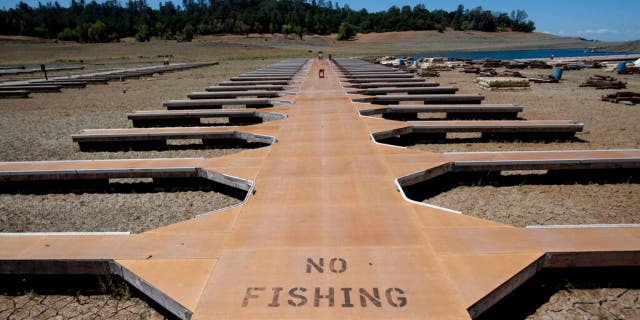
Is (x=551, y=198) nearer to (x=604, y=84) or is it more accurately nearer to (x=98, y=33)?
(x=604, y=84)

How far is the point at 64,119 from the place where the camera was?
12297mm

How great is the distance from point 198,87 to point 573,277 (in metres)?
20.7

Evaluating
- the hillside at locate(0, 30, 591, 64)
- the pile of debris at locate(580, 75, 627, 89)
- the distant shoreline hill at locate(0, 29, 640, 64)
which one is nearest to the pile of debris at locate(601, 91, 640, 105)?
the pile of debris at locate(580, 75, 627, 89)

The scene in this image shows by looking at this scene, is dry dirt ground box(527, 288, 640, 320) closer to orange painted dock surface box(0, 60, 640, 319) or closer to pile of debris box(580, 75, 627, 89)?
orange painted dock surface box(0, 60, 640, 319)

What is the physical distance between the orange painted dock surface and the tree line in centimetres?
11319

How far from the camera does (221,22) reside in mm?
137625

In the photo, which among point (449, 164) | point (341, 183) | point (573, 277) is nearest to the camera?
point (573, 277)

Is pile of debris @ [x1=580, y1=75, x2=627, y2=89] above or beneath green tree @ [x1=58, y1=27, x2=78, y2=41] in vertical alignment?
beneath

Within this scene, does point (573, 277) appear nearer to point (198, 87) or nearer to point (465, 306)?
point (465, 306)

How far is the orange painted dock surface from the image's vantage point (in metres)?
2.78

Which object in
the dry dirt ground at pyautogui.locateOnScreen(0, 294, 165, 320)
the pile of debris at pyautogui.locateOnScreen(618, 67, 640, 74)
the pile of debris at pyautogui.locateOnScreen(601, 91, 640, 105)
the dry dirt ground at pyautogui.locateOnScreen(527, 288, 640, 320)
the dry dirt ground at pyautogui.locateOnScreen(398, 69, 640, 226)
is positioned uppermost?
the pile of debris at pyautogui.locateOnScreen(618, 67, 640, 74)

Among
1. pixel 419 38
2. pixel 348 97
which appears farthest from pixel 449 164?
pixel 419 38

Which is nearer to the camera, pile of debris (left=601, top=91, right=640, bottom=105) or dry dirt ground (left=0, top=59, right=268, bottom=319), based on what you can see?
dry dirt ground (left=0, top=59, right=268, bottom=319)

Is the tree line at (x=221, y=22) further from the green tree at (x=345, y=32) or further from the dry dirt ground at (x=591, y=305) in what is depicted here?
the dry dirt ground at (x=591, y=305)
